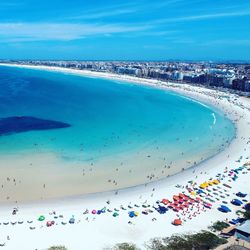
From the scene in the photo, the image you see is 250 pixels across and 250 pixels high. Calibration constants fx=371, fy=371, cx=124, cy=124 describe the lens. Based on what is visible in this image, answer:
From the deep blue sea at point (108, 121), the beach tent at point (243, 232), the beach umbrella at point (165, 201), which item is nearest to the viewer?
the beach tent at point (243, 232)

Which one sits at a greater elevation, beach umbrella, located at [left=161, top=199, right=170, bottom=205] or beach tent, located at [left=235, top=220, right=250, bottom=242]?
beach tent, located at [left=235, top=220, right=250, bottom=242]

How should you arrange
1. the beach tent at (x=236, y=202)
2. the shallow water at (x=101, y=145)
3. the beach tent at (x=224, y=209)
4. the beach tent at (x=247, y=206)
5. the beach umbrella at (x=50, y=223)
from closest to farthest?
the beach umbrella at (x=50, y=223) < the beach tent at (x=224, y=209) < the beach tent at (x=247, y=206) < the beach tent at (x=236, y=202) < the shallow water at (x=101, y=145)

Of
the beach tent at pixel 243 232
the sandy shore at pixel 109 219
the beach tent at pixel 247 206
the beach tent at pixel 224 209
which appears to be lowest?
the sandy shore at pixel 109 219

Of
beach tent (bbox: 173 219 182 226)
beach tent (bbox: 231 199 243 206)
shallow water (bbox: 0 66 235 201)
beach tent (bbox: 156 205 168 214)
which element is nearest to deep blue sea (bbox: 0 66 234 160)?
shallow water (bbox: 0 66 235 201)

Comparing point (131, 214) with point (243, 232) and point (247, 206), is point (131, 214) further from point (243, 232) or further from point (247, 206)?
point (247, 206)

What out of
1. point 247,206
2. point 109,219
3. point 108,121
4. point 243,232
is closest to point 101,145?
point 108,121

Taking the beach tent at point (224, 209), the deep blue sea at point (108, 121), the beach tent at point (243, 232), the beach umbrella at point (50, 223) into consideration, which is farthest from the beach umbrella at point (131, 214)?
the deep blue sea at point (108, 121)

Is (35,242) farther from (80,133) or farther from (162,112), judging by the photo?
(162,112)

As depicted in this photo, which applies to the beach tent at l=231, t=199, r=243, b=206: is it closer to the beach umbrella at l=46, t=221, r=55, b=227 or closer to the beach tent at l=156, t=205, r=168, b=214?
the beach tent at l=156, t=205, r=168, b=214

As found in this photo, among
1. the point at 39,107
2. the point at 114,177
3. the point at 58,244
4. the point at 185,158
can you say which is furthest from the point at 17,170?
the point at 39,107

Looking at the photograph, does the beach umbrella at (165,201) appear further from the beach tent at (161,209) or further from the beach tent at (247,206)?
the beach tent at (247,206)
